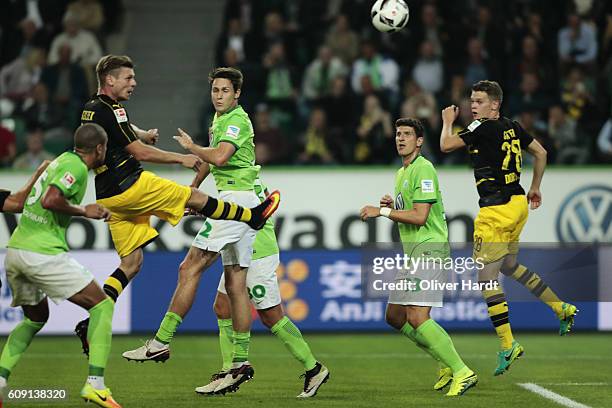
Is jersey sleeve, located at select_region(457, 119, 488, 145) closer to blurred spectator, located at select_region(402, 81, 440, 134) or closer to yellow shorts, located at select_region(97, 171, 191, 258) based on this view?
yellow shorts, located at select_region(97, 171, 191, 258)

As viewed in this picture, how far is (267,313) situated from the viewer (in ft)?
33.3

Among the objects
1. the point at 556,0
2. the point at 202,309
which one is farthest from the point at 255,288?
the point at 556,0

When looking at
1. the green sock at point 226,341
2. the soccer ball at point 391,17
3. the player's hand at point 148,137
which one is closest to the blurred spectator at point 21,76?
the soccer ball at point 391,17

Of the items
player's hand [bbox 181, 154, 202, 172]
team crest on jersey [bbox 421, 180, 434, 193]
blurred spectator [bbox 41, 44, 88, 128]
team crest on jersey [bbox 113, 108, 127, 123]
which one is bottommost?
team crest on jersey [bbox 421, 180, 434, 193]

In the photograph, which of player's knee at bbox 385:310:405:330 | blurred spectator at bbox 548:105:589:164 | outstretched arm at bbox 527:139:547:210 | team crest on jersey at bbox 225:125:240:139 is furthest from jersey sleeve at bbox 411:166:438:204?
blurred spectator at bbox 548:105:589:164

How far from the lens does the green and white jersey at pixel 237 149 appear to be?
9.95 metres

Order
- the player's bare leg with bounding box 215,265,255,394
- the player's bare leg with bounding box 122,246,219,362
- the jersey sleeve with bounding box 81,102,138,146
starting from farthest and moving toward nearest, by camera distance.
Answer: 1. the player's bare leg with bounding box 215,265,255,394
2. the player's bare leg with bounding box 122,246,219,362
3. the jersey sleeve with bounding box 81,102,138,146

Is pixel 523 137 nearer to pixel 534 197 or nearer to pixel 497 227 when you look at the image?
pixel 534 197

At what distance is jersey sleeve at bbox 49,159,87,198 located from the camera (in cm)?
826

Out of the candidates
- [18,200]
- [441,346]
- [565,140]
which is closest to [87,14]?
[565,140]

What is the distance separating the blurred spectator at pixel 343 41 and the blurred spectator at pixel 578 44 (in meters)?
3.36

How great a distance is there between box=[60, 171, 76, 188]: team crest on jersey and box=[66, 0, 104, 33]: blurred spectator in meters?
12.7

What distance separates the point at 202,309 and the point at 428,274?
256 inches

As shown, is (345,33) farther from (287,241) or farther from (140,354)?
(140,354)
